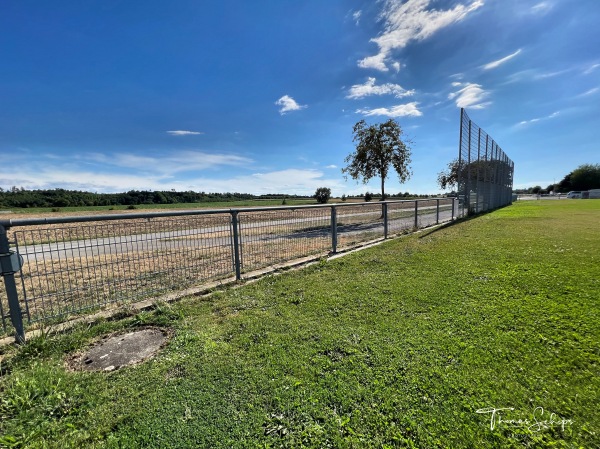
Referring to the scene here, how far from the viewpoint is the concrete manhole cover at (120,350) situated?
2.68 metres

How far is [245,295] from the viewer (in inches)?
175

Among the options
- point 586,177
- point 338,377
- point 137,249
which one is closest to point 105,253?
point 137,249

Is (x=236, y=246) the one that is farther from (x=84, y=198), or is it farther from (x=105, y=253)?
(x=84, y=198)

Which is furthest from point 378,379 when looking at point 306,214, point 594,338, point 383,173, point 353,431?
point 383,173

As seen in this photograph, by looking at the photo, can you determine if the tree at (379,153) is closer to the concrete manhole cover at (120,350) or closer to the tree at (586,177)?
the concrete manhole cover at (120,350)

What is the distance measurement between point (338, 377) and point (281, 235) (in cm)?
492

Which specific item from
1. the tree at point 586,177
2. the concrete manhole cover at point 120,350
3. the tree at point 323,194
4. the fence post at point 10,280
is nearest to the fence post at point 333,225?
the concrete manhole cover at point 120,350

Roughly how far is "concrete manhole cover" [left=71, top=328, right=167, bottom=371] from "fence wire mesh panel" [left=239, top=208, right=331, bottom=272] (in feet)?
8.43

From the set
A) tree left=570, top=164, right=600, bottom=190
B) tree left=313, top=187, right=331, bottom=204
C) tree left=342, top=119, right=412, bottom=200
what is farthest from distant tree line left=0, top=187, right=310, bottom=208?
tree left=570, top=164, right=600, bottom=190

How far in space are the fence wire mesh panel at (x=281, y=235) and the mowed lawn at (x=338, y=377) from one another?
6.56ft

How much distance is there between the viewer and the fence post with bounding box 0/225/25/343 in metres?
2.96

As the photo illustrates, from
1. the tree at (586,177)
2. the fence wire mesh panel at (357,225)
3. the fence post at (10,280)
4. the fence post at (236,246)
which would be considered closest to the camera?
the fence post at (10,280)

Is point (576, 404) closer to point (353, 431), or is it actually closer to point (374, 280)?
point (353, 431)

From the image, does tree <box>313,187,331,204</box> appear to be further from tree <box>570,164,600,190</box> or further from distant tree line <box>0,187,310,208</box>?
tree <box>570,164,600,190</box>
